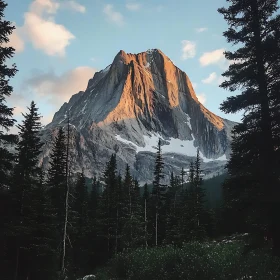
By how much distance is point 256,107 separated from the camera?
14.7 metres

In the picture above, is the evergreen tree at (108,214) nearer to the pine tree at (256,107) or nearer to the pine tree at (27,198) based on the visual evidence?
the pine tree at (27,198)

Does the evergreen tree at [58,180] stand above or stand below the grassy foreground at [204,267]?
above

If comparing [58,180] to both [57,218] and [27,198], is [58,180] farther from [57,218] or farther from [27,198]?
[27,198]

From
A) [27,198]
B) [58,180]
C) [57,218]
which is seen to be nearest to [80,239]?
[58,180]

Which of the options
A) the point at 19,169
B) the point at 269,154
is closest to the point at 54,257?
the point at 19,169

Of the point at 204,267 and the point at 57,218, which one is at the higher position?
the point at 57,218

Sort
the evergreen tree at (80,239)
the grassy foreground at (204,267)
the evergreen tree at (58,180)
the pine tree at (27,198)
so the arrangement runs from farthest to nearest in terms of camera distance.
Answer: the evergreen tree at (80,239), the evergreen tree at (58,180), the pine tree at (27,198), the grassy foreground at (204,267)

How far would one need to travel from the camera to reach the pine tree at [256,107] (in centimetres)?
1308

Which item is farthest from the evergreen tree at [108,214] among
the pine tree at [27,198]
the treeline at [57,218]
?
the pine tree at [27,198]

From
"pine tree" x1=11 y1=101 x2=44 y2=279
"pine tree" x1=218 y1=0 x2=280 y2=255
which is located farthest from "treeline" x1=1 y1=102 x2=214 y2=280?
"pine tree" x1=218 y1=0 x2=280 y2=255

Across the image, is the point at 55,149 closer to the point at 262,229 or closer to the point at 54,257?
the point at 54,257

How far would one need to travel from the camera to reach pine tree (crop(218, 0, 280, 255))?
1308cm

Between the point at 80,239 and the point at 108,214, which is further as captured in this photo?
the point at 108,214

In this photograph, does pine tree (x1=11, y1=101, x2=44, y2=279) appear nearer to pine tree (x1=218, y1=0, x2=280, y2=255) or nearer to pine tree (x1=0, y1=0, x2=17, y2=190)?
pine tree (x1=0, y1=0, x2=17, y2=190)
